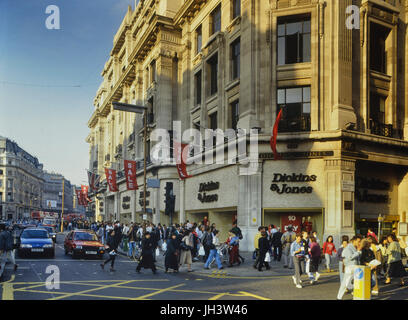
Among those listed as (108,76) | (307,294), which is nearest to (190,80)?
(307,294)

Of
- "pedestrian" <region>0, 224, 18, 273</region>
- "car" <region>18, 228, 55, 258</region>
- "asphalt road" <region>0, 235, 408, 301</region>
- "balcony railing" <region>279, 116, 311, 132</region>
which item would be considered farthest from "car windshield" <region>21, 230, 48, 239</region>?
"balcony railing" <region>279, 116, 311, 132</region>

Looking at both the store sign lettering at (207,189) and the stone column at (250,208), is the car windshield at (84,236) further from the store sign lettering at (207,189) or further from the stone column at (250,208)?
the store sign lettering at (207,189)

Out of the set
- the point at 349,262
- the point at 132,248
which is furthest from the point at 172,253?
the point at 349,262

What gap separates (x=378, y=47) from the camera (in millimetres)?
27750

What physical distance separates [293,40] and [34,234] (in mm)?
18467

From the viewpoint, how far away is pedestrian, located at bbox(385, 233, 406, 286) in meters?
14.9

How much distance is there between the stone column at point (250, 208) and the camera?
1004 inches

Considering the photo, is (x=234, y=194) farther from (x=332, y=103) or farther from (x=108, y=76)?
(x=108, y=76)

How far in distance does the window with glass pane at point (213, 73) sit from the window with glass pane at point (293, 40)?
7.51m

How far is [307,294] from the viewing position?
1292cm

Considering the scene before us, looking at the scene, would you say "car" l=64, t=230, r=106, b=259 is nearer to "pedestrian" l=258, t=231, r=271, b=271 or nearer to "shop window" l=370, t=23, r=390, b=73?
"pedestrian" l=258, t=231, r=271, b=271

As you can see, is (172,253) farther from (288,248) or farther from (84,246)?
(84,246)

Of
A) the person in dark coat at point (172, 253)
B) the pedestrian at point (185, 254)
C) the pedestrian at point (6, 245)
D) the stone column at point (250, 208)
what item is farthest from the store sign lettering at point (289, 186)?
the pedestrian at point (6, 245)
